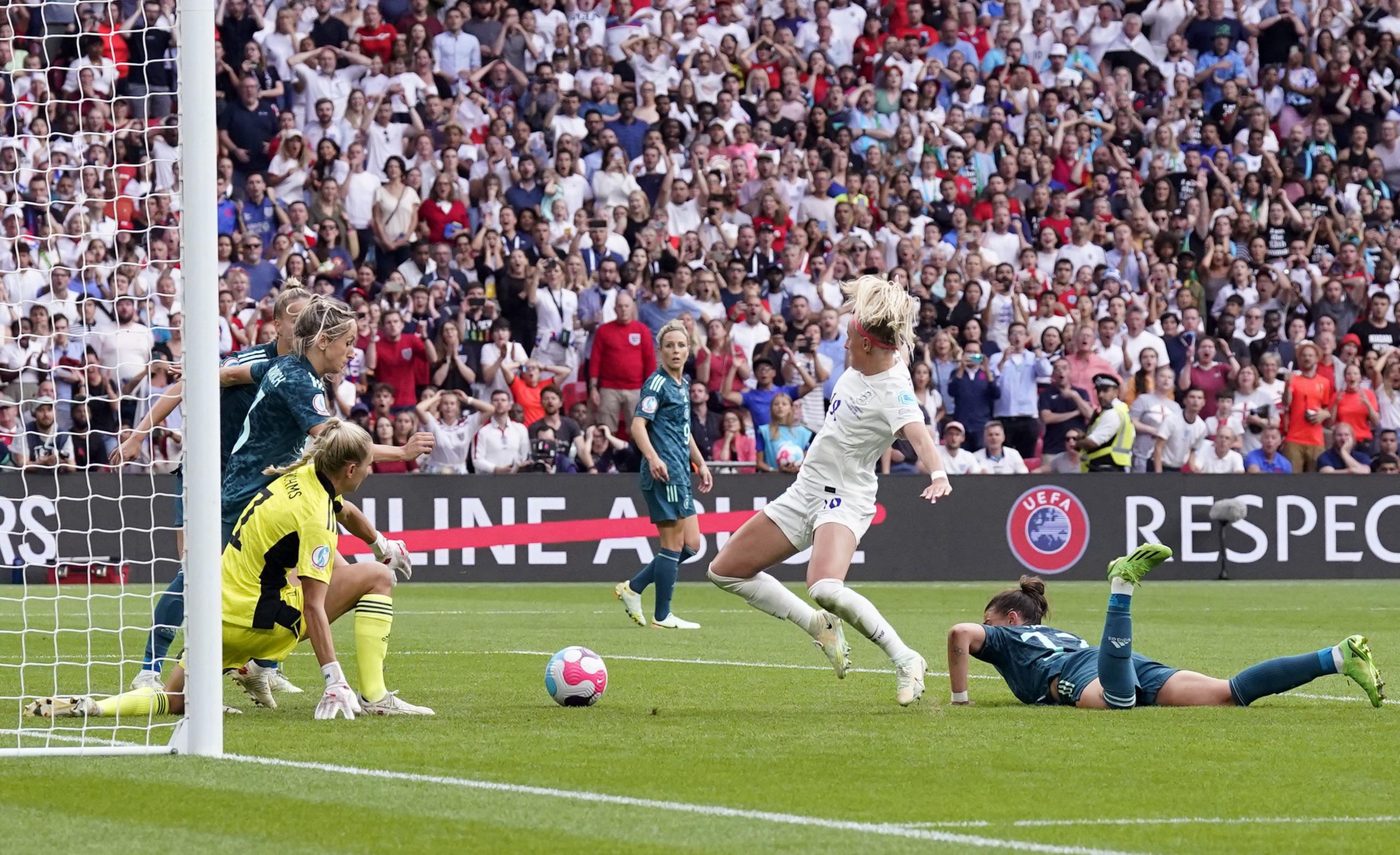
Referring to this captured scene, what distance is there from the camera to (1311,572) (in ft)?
74.5

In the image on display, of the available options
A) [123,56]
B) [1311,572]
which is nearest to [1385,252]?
[1311,572]

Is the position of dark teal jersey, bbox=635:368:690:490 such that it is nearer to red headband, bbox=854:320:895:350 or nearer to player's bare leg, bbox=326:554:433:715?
red headband, bbox=854:320:895:350

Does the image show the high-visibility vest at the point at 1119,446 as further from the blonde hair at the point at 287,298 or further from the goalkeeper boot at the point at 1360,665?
the blonde hair at the point at 287,298

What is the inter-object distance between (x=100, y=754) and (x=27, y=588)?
12.5m

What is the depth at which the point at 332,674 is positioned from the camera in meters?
8.60

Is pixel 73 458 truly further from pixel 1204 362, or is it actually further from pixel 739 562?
pixel 1204 362

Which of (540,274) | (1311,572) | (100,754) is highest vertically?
(540,274)

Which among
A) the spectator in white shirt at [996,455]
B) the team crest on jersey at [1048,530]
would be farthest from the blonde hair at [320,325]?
the spectator in white shirt at [996,455]

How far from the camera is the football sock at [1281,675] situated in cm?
860

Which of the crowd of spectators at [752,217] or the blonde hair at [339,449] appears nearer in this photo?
the blonde hair at [339,449]

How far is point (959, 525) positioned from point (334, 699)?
14300 millimetres

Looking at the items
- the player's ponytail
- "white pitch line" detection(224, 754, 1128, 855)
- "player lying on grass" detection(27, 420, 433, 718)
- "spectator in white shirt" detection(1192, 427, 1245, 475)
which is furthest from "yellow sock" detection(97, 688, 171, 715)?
"spectator in white shirt" detection(1192, 427, 1245, 475)

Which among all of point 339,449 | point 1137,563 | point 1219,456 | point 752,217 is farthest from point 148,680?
point 1219,456

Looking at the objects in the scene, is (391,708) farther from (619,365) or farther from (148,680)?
(619,365)
